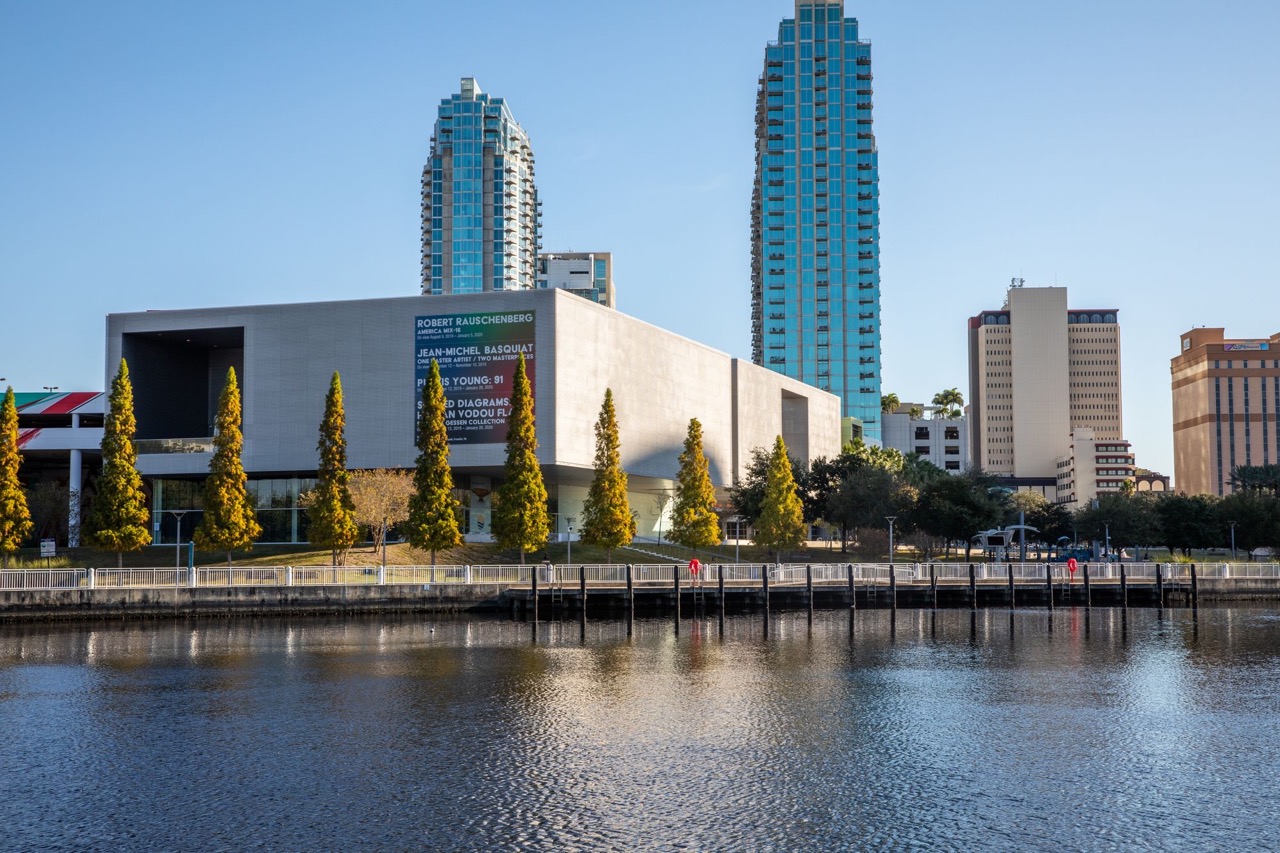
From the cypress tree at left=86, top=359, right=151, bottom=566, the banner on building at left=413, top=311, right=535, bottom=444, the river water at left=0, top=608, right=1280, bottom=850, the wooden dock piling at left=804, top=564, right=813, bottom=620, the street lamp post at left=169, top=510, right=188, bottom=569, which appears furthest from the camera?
the banner on building at left=413, top=311, right=535, bottom=444

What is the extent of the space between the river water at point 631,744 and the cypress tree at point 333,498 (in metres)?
19.7

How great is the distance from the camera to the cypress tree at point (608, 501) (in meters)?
80.6

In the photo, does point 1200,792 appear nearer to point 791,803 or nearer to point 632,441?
point 791,803

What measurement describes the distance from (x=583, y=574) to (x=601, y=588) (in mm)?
2173

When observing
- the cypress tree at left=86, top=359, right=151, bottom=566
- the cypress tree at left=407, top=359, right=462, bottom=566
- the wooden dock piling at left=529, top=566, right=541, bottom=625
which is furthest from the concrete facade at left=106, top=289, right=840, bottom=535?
the wooden dock piling at left=529, top=566, right=541, bottom=625

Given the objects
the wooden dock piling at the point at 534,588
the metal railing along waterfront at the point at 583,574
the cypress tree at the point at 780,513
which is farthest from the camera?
the cypress tree at the point at 780,513

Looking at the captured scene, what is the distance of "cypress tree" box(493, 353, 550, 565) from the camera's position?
75500 mm

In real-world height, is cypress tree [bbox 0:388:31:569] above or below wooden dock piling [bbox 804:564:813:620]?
above

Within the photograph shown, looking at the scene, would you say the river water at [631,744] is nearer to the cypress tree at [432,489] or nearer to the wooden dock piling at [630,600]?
the wooden dock piling at [630,600]

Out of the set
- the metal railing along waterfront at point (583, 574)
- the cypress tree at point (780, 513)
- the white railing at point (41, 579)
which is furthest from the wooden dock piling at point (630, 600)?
the cypress tree at point (780, 513)

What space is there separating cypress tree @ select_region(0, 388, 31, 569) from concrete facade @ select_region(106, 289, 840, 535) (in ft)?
60.4

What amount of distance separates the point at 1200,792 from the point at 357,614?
45915 mm

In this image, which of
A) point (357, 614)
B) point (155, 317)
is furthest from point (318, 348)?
point (357, 614)

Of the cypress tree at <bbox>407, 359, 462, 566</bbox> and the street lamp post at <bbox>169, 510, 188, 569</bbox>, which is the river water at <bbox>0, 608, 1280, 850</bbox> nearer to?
the cypress tree at <bbox>407, 359, 462, 566</bbox>
